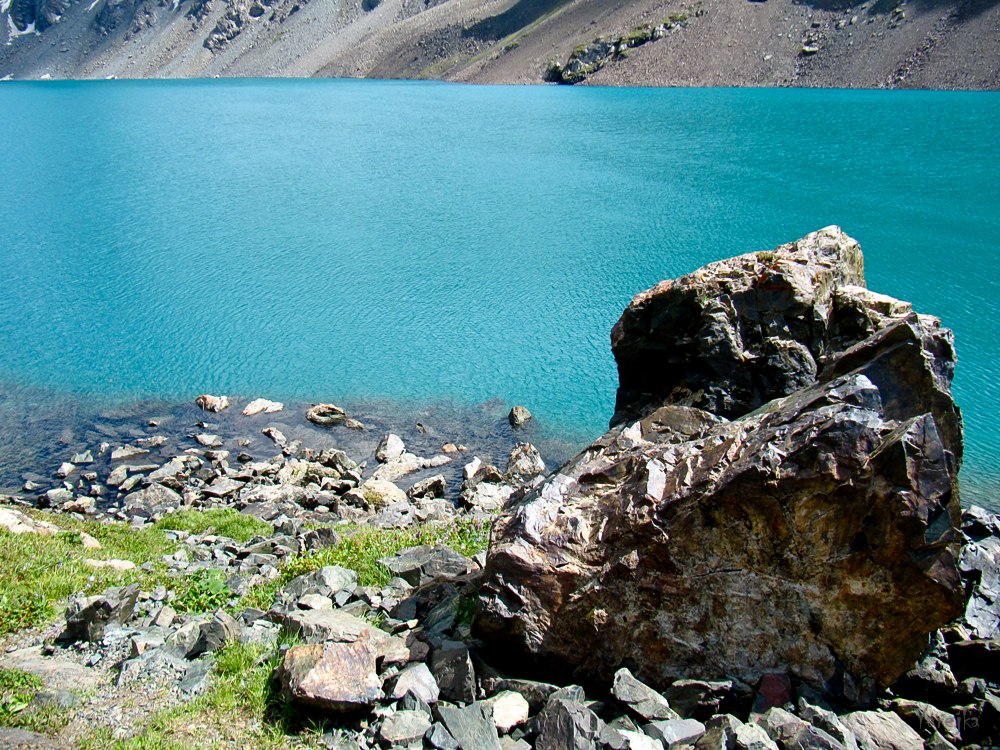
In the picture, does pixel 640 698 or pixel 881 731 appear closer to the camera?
pixel 881 731

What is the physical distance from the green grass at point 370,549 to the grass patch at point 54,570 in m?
1.74

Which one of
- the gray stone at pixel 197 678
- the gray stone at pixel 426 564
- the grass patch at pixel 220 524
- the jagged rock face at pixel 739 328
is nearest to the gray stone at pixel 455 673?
the gray stone at pixel 197 678

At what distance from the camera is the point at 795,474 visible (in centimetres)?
734

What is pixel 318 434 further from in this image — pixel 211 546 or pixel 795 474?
pixel 795 474

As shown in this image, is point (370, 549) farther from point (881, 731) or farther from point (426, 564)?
point (881, 731)

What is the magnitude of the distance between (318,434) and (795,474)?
53.5 feet

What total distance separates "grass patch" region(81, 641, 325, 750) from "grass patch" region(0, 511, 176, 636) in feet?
9.63

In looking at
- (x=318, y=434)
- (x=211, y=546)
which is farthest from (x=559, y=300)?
(x=211, y=546)

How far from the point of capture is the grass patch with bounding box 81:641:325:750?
6.41 metres

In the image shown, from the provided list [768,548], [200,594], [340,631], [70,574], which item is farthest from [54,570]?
[768,548]

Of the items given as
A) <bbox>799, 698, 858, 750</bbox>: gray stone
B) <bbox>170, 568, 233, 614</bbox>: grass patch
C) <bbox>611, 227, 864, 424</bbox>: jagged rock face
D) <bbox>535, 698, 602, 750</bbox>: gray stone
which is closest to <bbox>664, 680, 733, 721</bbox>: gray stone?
<bbox>799, 698, 858, 750</bbox>: gray stone

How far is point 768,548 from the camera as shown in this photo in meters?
7.43

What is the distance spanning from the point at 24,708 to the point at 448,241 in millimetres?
34069

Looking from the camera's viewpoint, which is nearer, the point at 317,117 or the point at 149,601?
the point at 149,601
